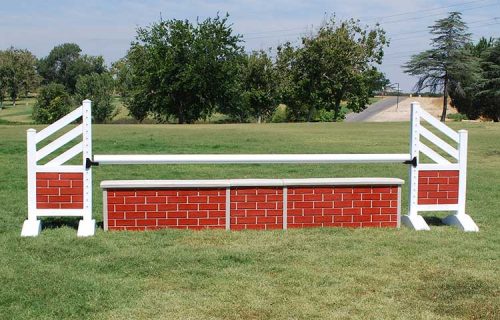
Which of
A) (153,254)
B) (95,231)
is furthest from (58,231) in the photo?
(153,254)

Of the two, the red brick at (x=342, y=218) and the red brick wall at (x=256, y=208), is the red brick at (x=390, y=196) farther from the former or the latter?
the red brick wall at (x=256, y=208)

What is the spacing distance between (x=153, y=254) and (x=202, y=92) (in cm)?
4023

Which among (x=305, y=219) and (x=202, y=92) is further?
(x=202, y=92)

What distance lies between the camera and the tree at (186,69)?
4444 centimetres

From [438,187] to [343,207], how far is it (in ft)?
4.02

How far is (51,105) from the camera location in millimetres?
60656

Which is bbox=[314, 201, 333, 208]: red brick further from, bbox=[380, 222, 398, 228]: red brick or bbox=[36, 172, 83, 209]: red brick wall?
bbox=[36, 172, 83, 209]: red brick wall

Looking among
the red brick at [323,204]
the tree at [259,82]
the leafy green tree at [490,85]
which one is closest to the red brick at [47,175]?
the red brick at [323,204]

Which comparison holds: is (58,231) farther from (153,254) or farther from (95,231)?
(153,254)

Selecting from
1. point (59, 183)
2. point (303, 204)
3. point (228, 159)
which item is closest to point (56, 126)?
point (59, 183)

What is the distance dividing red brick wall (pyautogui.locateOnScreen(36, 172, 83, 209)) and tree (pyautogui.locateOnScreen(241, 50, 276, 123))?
155 feet

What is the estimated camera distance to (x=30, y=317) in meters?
4.09

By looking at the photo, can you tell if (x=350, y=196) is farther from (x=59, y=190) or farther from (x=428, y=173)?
(x=59, y=190)

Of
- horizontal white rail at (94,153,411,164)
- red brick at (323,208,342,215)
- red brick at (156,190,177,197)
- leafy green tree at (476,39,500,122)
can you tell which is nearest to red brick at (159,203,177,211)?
red brick at (156,190,177,197)
